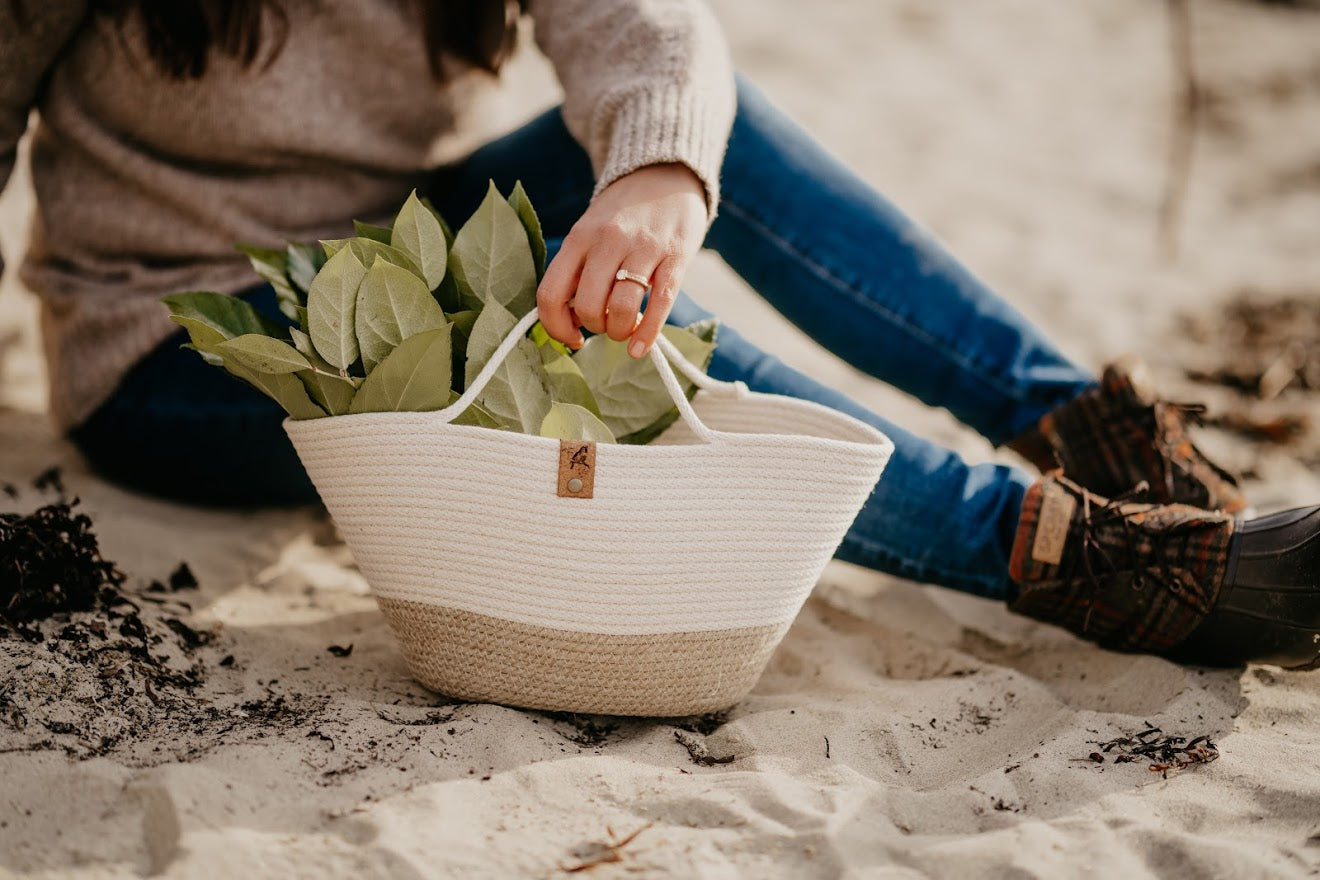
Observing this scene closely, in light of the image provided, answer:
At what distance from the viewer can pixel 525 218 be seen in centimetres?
103

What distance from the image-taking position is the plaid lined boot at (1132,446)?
1.33 meters

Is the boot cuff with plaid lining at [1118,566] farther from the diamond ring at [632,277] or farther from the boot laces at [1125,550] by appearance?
the diamond ring at [632,277]

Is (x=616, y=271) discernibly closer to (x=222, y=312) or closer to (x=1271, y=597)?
(x=222, y=312)

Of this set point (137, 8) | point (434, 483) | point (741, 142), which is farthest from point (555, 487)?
point (137, 8)

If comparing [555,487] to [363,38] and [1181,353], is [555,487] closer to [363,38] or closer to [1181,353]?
[363,38]

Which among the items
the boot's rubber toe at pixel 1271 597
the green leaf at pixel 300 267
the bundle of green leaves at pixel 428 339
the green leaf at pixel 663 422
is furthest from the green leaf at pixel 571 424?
the boot's rubber toe at pixel 1271 597

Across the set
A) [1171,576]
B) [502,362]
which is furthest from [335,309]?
[1171,576]

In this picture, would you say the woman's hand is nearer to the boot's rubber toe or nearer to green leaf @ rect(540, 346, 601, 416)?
green leaf @ rect(540, 346, 601, 416)

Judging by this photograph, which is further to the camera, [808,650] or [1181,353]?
[1181,353]

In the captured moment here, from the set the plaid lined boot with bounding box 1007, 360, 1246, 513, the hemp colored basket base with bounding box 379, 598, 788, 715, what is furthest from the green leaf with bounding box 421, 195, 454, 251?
the plaid lined boot with bounding box 1007, 360, 1246, 513

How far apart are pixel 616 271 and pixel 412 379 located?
199 mm

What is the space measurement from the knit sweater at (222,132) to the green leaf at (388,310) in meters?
0.30

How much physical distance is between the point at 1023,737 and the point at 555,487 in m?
0.54

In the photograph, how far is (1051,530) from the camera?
119cm
